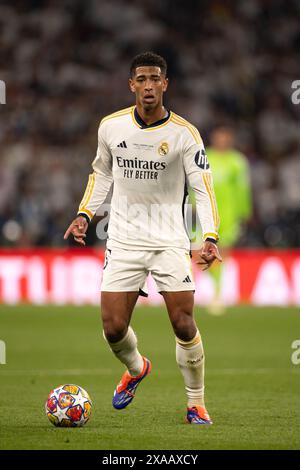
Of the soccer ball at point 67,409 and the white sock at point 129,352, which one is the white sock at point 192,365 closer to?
the white sock at point 129,352

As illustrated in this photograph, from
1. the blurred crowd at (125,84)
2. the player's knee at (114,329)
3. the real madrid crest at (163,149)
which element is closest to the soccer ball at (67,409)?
the player's knee at (114,329)

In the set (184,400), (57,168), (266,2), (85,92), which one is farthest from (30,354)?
(266,2)

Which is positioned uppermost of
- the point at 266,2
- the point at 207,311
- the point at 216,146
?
the point at 266,2

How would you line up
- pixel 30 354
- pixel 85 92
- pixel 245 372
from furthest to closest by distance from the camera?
pixel 85 92 → pixel 30 354 → pixel 245 372

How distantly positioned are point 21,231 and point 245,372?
798cm

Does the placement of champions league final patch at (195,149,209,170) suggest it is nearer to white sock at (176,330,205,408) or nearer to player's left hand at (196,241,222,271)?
player's left hand at (196,241,222,271)

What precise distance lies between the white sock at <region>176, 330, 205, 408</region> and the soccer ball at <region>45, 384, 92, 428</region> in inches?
26.0

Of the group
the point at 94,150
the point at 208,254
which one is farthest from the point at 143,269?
the point at 94,150

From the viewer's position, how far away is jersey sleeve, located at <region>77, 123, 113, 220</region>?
269 inches

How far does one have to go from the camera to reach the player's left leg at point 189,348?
6480mm

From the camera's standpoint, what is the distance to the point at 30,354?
10898 mm

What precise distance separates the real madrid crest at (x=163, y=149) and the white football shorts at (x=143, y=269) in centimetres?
60

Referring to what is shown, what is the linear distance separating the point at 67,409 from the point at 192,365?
84 cm

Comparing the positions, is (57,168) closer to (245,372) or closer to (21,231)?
Result: (21,231)
